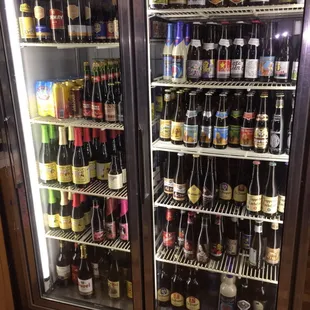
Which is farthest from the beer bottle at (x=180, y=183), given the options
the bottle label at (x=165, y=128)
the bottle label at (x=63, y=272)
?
the bottle label at (x=63, y=272)

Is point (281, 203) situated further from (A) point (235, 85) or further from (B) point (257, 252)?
(A) point (235, 85)

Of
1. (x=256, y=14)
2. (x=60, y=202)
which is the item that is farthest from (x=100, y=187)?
(x=256, y=14)

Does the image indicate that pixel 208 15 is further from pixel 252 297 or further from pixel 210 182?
pixel 252 297

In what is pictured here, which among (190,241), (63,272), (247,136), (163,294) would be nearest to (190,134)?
(247,136)

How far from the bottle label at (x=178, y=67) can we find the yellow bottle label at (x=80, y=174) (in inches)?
27.5

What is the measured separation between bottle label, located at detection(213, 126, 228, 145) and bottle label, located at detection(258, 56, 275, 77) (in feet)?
0.96

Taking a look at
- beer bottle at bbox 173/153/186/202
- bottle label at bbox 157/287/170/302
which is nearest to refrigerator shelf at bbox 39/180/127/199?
beer bottle at bbox 173/153/186/202

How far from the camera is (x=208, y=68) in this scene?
162 centimetres

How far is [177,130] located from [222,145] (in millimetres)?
228

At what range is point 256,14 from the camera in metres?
1.55

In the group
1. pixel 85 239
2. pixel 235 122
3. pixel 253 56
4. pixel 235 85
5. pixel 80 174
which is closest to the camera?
pixel 235 85

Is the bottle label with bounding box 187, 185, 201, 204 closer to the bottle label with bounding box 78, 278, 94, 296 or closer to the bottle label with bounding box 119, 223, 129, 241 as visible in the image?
the bottle label with bounding box 119, 223, 129, 241

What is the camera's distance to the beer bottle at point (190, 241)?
1869 millimetres

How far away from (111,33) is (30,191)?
3.00ft
